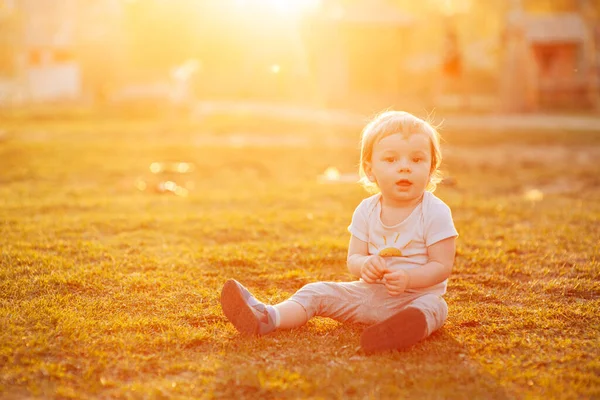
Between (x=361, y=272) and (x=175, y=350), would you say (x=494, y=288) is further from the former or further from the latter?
(x=175, y=350)

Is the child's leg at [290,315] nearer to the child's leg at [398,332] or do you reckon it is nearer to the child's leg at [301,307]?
the child's leg at [301,307]

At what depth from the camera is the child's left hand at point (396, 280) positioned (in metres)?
3.41

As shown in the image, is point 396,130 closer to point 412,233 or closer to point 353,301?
point 412,233

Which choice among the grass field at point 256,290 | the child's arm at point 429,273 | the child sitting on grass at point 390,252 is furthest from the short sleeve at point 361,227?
the grass field at point 256,290

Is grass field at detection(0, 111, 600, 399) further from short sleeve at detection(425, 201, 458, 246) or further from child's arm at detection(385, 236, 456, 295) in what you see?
short sleeve at detection(425, 201, 458, 246)

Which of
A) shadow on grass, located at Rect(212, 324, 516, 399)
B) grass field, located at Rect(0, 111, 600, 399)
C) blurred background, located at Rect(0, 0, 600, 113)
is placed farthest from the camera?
blurred background, located at Rect(0, 0, 600, 113)

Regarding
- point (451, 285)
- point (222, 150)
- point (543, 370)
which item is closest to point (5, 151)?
point (222, 150)

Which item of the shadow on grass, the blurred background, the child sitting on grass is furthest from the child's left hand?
the blurred background

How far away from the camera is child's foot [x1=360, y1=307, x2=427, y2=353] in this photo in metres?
3.18

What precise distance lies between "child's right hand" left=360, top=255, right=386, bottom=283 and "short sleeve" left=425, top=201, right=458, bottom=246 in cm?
28

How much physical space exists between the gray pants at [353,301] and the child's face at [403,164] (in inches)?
20.2

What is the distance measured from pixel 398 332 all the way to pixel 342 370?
0.33m

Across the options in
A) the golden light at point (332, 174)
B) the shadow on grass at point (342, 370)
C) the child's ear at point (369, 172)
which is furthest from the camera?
the golden light at point (332, 174)

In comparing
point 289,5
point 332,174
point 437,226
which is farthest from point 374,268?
point 289,5
